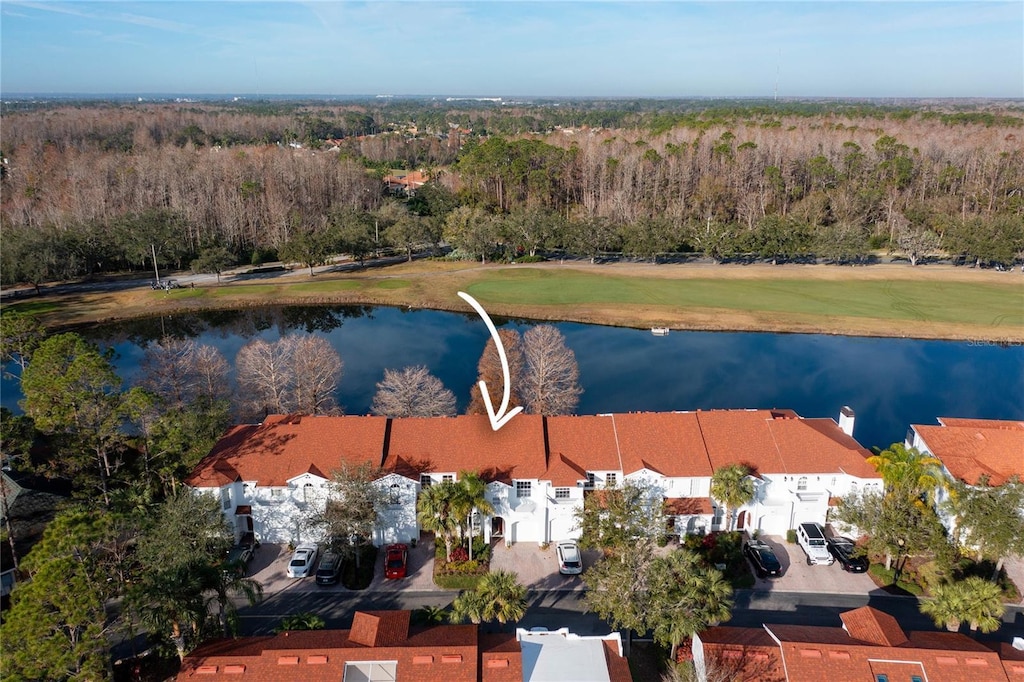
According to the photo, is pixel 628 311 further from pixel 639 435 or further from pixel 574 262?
pixel 639 435

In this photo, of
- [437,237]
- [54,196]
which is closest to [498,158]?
[437,237]

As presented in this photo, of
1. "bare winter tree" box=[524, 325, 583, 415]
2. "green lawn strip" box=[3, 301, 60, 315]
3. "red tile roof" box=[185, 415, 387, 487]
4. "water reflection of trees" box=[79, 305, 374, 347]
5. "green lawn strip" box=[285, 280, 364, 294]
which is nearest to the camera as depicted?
"red tile roof" box=[185, 415, 387, 487]

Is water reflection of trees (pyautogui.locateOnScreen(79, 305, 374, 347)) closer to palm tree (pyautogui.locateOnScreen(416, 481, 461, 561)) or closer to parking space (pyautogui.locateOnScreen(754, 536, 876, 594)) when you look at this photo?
palm tree (pyautogui.locateOnScreen(416, 481, 461, 561))

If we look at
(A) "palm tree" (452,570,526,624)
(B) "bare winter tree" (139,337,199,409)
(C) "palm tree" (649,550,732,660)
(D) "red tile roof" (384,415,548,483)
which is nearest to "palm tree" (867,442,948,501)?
(C) "palm tree" (649,550,732,660)

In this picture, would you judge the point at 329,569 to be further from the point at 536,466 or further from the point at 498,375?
the point at 498,375

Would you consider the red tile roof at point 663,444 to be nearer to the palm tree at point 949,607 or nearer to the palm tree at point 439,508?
the palm tree at point 439,508

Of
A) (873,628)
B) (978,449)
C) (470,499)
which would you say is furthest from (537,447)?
(978,449)

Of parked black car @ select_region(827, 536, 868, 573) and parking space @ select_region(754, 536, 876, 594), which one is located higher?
parked black car @ select_region(827, 536, 868, 573)
